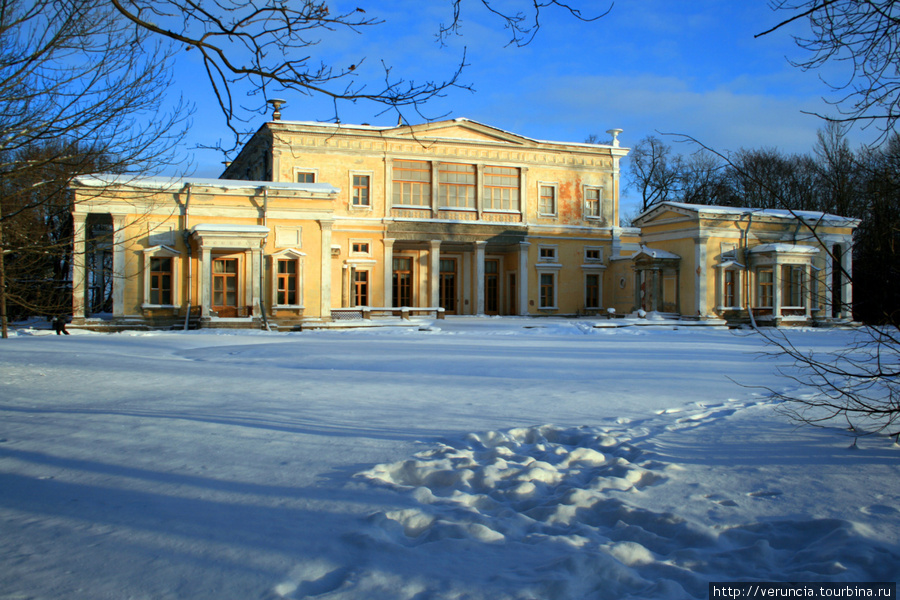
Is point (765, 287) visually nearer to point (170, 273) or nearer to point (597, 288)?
point (597, 288)

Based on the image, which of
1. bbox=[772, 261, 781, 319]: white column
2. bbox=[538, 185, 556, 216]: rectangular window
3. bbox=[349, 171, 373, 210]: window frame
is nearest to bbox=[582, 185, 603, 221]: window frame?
→ bbox=[538, 185, 556, 216]: rectangular window

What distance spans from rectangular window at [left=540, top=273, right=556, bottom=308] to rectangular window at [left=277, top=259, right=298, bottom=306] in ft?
40.7

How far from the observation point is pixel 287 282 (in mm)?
22016

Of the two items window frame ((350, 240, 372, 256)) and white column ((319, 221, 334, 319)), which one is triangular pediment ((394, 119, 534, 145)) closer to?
window frame ((350, 240, 372, 256))

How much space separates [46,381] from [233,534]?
6.12 metres

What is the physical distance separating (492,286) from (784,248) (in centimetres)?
1285

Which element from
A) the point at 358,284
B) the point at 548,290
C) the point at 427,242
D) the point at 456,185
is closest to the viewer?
the point at 358,284

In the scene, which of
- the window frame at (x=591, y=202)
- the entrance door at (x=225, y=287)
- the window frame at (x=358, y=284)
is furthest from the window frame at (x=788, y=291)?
the entrance door at (x=225, y=287)

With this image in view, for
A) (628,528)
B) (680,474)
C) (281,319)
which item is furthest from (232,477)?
(281,319)

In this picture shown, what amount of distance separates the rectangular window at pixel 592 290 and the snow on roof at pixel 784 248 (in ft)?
22.8

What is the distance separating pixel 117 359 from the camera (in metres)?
10.1

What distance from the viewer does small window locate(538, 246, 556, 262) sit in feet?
97.2

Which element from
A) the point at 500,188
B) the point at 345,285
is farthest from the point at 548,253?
the point at 345,285

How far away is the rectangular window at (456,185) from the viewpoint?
1123 inches
